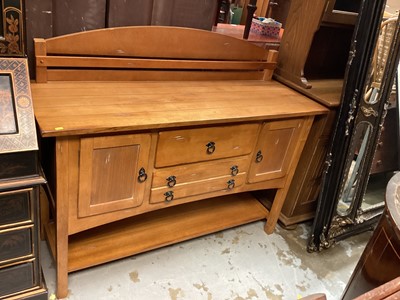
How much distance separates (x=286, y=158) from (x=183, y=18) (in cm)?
87

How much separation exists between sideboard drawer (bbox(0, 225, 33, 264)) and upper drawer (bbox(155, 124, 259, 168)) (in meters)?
0.54

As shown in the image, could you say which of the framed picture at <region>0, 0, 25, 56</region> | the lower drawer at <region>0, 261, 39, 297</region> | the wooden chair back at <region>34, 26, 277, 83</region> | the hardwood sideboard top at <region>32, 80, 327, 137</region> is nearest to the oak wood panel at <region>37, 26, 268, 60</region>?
the wooden chair back at <region>34, 26, 277, 83</region>

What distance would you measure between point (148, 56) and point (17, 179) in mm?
809

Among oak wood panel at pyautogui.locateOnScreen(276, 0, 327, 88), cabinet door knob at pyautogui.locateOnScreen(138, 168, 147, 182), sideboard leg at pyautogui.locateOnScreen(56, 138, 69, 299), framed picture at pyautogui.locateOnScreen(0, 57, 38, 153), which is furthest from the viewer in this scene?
oak wood panel at pyautogui.locateOnScreen(276, 0, 327, 88)

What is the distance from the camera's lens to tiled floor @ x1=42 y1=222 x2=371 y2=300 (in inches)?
68.6

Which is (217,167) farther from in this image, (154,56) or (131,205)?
(154,56)

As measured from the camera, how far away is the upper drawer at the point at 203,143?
151 centimetres

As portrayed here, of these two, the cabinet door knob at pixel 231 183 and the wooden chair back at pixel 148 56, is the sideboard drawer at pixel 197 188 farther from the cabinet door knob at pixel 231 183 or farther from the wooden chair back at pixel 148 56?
the wooden chair back at pixel 148 56

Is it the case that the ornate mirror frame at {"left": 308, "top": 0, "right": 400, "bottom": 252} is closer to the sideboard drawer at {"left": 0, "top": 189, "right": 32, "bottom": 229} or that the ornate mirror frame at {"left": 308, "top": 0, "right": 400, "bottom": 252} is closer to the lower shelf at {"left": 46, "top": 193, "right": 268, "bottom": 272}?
the lower shelf at {"left": 46, "top": 193, "right": 268, "bottom": 272}

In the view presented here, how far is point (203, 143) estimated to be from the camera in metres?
1.61

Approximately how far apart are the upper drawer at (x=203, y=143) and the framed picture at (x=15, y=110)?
18.8 inches

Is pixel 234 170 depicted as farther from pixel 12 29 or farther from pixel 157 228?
pixel 12 29

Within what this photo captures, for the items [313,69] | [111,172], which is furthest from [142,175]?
[313,69]

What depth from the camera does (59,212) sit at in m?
1.40
